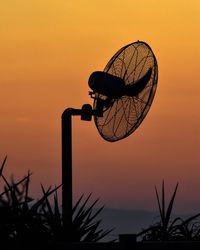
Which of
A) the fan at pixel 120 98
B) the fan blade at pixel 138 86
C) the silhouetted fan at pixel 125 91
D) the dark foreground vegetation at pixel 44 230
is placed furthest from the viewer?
the fan blade at pixel 138 86

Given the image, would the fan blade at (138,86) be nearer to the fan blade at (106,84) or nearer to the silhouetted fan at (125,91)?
the silhouetted fan at (125,91)

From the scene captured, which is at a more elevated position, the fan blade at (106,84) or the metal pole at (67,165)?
the fan blade at (106,84)

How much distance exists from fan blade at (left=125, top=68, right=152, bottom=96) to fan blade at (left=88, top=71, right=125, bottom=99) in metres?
0.14

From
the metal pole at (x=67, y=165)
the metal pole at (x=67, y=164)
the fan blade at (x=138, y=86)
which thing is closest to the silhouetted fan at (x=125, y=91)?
the fan blade at (x=138, y=86)

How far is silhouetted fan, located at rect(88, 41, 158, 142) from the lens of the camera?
12672mm

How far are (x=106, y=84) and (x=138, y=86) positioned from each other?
23.1 inches

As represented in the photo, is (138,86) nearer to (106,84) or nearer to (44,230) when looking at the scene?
(106,84)

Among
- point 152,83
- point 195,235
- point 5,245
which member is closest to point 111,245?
point 5,245

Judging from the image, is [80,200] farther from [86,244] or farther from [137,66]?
[86,244]

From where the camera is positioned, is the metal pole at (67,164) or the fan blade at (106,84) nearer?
the metal pole at (67,164)

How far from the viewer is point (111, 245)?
862 centimetres

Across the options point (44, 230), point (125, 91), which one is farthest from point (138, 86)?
point (44, 230)

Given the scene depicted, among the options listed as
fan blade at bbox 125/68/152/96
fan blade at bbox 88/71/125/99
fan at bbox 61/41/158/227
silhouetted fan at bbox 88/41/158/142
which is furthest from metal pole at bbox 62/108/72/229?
fan blade at bbox 125/68/152/96

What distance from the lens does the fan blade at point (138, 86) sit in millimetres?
12875
